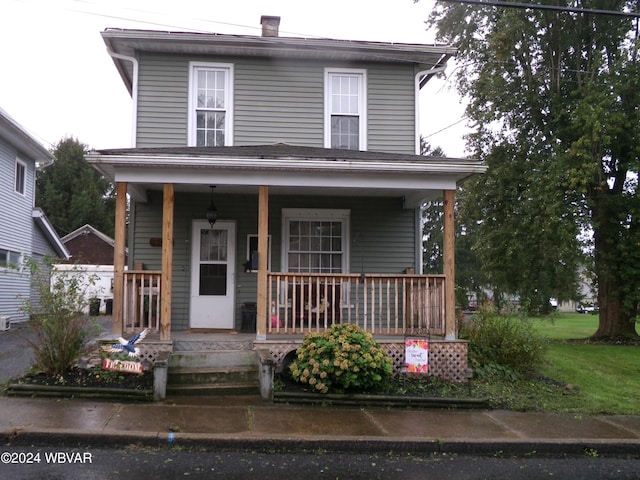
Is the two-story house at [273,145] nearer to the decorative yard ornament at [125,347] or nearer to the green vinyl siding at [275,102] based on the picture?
the green vinyl siding at [275,102]

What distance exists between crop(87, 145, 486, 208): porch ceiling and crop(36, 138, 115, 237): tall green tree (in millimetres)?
31414

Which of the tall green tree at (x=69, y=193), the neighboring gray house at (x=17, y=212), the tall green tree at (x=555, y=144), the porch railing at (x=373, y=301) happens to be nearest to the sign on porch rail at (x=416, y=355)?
the porch railing at (x=373, y=301)

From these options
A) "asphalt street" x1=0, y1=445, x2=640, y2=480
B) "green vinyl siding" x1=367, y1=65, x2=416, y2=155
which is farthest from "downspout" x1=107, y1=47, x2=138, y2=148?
"asphalt street" x1=0, y1=445, x2=640, y2=480

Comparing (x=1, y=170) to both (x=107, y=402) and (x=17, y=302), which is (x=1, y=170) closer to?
(x=17, y=302)

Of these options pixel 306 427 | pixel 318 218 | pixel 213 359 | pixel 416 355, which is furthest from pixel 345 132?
pixel 306 427

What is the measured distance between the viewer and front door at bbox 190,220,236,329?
34.5 ft

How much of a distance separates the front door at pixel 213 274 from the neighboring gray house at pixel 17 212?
23.8 ft

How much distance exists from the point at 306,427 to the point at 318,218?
5.41m

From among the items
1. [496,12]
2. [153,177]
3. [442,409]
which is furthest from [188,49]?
[496,12]

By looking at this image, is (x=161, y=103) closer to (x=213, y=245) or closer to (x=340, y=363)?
(x=213, y=245)

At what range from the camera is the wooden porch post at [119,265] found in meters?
8.23

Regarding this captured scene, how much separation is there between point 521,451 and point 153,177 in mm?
6147

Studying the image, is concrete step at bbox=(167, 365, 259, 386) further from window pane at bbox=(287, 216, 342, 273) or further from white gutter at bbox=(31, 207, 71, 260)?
white gutter at bbox=(31, 207, 71, 260)

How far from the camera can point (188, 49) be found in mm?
10688
